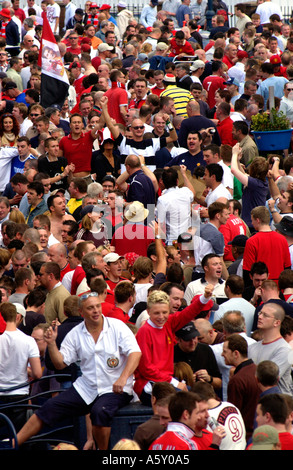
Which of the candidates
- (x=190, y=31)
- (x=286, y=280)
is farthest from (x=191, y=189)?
(x=190, y=31)

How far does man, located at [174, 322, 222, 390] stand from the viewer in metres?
8.39

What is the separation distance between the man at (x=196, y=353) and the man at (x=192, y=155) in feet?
16.9

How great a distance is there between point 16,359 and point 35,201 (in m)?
4.43

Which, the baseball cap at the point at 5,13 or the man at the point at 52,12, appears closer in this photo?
the baseball cap at the point at 5,13

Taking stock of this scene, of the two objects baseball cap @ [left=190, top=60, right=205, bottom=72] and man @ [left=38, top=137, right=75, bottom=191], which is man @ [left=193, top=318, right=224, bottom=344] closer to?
man @ [left=38, top=137, right=75, bottom=191]

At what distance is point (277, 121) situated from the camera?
551 inches

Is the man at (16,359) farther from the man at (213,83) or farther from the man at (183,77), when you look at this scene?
the man at (213,83)

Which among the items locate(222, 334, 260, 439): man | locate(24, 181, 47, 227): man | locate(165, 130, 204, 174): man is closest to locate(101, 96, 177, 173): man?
locate(165, 130, 204, 174): man

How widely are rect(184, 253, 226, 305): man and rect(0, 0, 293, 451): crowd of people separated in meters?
0.02

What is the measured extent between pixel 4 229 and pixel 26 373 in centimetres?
344

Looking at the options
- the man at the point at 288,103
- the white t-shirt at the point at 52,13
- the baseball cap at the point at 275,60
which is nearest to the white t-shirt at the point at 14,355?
the man at the point at 288,103

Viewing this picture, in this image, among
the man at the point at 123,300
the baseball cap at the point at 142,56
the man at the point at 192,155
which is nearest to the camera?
the man at the point at 123,300

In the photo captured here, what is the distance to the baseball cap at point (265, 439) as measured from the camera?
6215 mm

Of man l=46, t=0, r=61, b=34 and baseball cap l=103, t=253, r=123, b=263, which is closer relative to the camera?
baseball cap l=103, t=253, r=123, b=263
